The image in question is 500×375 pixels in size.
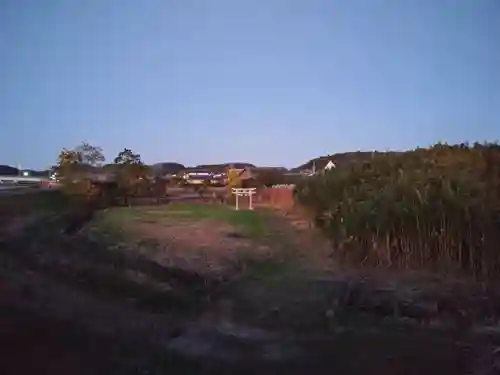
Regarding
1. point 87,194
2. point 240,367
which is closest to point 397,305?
point 240,367

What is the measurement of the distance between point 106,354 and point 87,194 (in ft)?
49.3

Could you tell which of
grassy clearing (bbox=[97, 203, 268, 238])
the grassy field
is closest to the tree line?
grassy clearing (bbox=[97, 203, 268, 238])

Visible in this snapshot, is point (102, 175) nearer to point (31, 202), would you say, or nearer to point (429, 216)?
point (31, 202)

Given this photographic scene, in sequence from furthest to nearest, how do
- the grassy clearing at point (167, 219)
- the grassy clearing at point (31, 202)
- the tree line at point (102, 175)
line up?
the tree line at point (102, 175), the grassy clearing at point (167, 219), the grassy clearing at point (31, 202)

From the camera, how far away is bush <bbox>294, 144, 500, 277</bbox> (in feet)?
28.1

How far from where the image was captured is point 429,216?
8797 mm

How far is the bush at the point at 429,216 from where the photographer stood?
337 inches

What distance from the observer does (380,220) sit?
30.1 feet

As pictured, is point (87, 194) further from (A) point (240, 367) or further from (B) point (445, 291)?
(A) point (240, 367)

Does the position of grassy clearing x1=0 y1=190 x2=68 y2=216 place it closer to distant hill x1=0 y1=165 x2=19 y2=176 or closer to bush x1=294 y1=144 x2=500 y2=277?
distant hill x1=0 y1=165 x2=19 y2=176

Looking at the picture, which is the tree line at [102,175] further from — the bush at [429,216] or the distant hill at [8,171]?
the bush at [429,216]

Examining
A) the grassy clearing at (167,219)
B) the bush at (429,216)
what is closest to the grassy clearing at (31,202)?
the grassy clearing at (167,219)

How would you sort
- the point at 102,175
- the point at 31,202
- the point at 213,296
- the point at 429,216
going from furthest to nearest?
the point at 102,175, the point at 31,202, the point at 429,216, the point at 213,296

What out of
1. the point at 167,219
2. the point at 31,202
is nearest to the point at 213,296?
the point at 31,202
